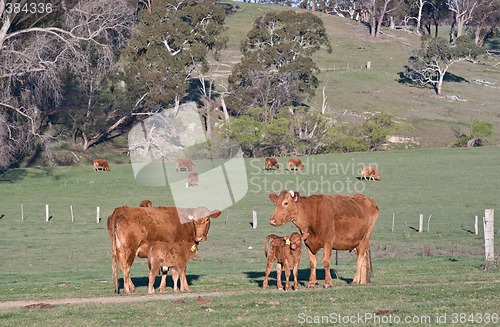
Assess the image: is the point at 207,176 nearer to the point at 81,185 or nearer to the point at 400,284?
the point at 81,185

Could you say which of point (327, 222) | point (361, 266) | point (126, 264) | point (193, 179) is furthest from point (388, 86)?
point (126, 264)

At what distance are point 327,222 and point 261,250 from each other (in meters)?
14.6

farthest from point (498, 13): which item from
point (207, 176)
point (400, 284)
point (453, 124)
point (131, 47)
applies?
point (400, 284)

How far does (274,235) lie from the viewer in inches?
688

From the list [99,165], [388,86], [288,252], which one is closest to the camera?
[288,252]

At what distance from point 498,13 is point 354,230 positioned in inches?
4379

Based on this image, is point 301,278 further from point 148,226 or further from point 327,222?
point 148,226

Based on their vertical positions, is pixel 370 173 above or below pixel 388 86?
below

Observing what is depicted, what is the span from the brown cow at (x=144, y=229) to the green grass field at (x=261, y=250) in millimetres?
768

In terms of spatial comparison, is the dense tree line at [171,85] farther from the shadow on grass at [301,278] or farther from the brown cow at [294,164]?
the shadow on grass at [301,278]

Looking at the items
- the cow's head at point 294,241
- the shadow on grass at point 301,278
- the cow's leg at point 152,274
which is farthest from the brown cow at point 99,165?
the cow's head at point 294,241

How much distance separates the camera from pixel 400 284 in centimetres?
1794

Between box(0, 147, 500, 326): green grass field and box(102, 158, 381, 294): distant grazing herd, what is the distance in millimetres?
609

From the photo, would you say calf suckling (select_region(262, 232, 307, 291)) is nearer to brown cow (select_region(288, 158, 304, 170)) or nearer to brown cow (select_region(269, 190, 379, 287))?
brown cow (select_region(269, 190, 379, 287))
